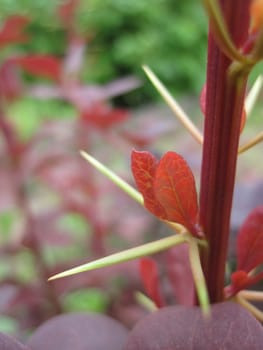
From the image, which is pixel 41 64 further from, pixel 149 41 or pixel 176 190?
pixel 149 41

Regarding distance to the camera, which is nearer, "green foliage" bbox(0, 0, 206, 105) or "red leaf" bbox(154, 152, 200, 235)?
"red leaf" bbox(154, 152, 200, 235)

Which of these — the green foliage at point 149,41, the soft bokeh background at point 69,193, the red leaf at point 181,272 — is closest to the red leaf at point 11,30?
the soft bokeh background at point 69,193

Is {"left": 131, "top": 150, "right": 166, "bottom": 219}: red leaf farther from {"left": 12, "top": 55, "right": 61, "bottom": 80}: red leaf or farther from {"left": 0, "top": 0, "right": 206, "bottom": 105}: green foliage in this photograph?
{"left": 0, "top": 0, "right": 206, "bottom": 105}: green foliage

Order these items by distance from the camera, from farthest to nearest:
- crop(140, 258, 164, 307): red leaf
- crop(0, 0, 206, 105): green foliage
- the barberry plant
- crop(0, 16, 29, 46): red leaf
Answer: crop(0, 0, 206, 105): green foliage, crop(0, 16, 29, 46): red leaf, crop(140, 258, 164, 307): red leaf, the barberry plant

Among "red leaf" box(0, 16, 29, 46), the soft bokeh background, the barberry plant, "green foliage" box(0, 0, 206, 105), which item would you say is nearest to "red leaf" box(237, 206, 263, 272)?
the barberry plant

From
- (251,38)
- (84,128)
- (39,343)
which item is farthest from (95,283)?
(251,38)

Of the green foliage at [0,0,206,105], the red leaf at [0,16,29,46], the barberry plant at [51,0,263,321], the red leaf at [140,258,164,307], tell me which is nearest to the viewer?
the barberry plant at [51,0,263,321]

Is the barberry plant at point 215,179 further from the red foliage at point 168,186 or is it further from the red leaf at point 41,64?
the red leaf at point 41,64
